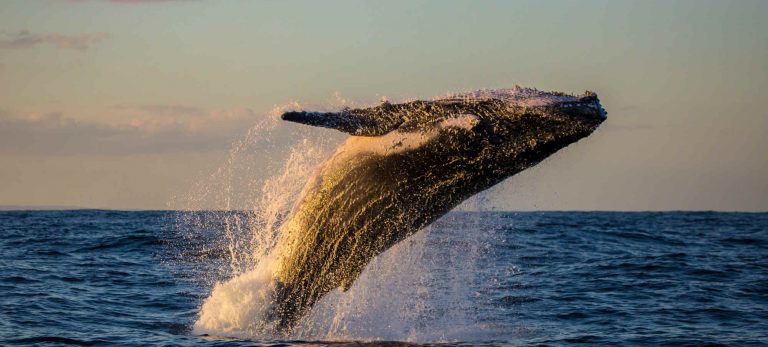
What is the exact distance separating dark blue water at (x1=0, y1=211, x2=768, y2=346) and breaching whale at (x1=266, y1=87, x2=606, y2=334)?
1446 millimetres

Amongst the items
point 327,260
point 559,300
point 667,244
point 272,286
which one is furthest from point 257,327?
point 667,244

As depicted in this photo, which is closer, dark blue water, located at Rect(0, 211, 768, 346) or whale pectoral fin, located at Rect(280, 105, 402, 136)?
whale pectoral fin, located at Rect(280, 105, 402, 136)

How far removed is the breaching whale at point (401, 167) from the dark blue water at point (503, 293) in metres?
1.45

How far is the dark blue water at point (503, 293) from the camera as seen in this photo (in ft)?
45.5

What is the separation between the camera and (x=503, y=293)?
18969mm

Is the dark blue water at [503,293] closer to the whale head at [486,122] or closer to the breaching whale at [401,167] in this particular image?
the breaching whale at [401,167]

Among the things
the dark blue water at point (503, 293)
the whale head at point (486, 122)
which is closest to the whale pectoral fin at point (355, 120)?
the whale head at point (486, 122)

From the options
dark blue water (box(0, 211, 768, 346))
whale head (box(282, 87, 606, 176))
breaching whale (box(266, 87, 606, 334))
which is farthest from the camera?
dark blue water (box(0, 211, 768, 346))

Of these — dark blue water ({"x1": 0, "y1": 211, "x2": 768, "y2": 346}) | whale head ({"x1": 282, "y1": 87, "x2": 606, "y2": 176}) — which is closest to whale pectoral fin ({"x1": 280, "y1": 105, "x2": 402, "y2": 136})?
whale head ({"x1": 282, "y1": 87, "x2": 606, "y2": 176})

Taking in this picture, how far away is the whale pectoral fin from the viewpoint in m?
9.46

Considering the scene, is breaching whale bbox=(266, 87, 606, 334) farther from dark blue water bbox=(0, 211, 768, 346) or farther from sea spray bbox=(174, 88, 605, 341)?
dark blue water bbox=(0, 211, 768, 346)

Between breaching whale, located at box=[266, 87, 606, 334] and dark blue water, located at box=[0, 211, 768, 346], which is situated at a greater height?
breaching whale, located at box=[266, 87, 606, 334]

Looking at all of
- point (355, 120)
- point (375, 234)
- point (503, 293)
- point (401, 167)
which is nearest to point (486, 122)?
point (401, 167)

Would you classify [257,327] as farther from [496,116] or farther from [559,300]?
[559,300]
